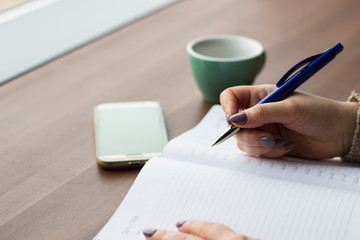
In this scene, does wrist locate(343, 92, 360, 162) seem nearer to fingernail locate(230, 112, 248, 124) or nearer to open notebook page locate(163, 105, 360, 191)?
open notebook page locate(163, 105, 360, 191)

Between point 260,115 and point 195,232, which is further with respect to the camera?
point 260,115

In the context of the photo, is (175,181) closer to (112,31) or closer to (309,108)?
(309,108)

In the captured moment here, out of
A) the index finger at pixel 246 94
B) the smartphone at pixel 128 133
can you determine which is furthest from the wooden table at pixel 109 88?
the index finger at pixel 246 94

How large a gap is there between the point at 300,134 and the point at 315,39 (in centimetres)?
50

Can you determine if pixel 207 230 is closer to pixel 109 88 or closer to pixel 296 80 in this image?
pixel 296 80

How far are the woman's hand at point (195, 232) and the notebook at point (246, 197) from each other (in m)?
0.02

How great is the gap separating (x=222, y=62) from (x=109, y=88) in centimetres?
22

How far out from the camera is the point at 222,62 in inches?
35.5

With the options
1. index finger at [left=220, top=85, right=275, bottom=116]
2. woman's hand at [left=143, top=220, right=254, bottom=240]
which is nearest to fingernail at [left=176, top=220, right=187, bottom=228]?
woman's hand at [left=143, top=220, right=254, bottom=240]

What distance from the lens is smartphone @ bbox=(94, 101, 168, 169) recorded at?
2.56ft

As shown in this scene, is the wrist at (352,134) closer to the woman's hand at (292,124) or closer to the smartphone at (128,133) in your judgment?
the woman's hand at (292,124)

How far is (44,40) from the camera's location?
116 cm

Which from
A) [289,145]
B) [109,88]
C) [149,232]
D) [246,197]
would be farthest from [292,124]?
[109,88]

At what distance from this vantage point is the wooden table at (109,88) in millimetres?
705
